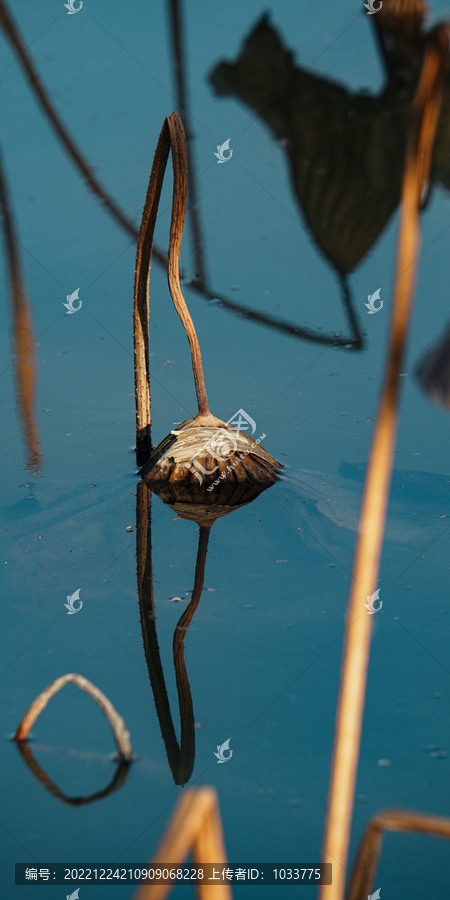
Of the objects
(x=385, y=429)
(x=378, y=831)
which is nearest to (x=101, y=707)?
(x=378, y=831)

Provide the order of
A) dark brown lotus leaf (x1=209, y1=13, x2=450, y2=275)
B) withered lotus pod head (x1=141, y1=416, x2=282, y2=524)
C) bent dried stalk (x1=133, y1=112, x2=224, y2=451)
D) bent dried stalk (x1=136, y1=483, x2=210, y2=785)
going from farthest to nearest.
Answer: dark brown lotus leaf (x1=209, y1=13, x2=450, y2=275), withered lotus pod head (x1=141, y1=416, x2=282, y2=524), bent dried stalk (x1=133, y1=112, x2=224, y2=451), bent dried stalk (x1=136, y1=483, x2=210, y2=785)

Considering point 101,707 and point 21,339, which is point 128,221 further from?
point 101,707

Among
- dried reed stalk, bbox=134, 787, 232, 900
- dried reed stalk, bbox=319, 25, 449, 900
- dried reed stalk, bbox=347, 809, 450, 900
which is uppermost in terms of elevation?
dried reed stalk, bbox=319, 25, 449, 900

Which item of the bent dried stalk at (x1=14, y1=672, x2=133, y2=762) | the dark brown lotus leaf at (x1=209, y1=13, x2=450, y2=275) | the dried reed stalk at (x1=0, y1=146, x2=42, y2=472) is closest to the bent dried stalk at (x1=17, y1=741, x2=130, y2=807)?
the bent dried stalk at (x1=14, y1=672, x2=133, y2=762)

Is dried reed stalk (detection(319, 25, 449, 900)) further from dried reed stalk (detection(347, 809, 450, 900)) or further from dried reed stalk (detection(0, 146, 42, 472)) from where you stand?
dried reed stalk (detection(0, 146, 42, 472))

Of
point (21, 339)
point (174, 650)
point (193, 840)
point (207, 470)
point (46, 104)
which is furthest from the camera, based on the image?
point (46, 104)

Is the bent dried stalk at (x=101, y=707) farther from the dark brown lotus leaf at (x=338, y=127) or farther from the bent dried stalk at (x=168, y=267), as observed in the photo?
the dark brown lotus leaf at (x=338, y=127)

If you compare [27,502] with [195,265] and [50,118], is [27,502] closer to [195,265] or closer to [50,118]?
[195,265]
